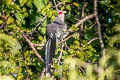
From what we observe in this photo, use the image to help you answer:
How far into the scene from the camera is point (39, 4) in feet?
9.03

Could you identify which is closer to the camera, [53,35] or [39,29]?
[53,35]

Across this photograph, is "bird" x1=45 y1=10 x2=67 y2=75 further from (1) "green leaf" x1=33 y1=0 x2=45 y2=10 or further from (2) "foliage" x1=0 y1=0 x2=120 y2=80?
(1) "green leaf" x1=33 y1=0 x2=45 y2=10

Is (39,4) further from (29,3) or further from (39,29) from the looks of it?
(39,29)

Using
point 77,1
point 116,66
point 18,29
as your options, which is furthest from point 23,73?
point 116,66

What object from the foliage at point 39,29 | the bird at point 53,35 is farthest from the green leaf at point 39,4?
the bird at point 53,35

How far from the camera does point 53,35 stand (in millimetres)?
2635

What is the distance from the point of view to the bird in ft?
7.87

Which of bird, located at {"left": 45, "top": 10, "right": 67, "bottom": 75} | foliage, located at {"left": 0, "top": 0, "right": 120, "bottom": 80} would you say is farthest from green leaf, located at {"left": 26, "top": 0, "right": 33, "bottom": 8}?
bird, located at {"left": 45, "top": 10, "right": 67, "bottom": 75}

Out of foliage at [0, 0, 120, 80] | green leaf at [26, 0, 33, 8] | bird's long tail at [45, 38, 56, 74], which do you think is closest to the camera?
bird's long tail at [45, 38, 56, 74]

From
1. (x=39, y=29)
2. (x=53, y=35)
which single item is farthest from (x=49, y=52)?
(x=39, y=29)

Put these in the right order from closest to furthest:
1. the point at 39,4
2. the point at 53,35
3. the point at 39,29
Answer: the point at 53,35 < the point at 39,4 < the point at 39,29

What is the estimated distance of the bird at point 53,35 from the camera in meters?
2.40

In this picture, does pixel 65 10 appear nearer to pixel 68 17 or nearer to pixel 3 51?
pixel 68 17

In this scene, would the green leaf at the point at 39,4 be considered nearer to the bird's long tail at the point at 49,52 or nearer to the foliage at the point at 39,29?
the foliage at the point at 39,29
